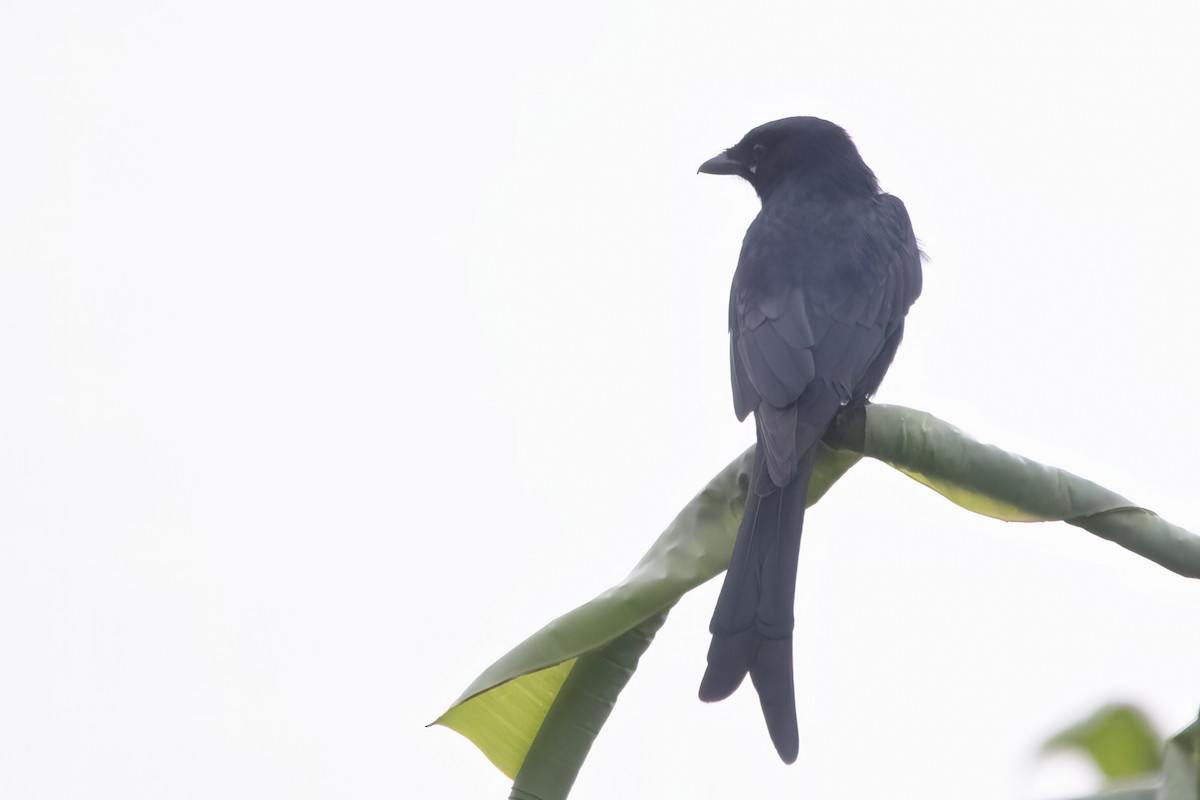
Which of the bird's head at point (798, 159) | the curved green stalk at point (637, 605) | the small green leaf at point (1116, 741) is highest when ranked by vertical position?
the bird's head at point (798, 159)

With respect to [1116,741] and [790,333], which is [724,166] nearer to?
[790,333]

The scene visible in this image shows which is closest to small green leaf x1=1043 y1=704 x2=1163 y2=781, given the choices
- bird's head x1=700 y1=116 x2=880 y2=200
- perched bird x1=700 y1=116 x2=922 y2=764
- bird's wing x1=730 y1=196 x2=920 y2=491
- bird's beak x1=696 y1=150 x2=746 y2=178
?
perched bird x1=700 y1=116 x2=922 y2=764

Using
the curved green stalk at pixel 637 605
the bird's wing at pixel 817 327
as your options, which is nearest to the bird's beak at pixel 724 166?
the bird's wing at pixel 817 327

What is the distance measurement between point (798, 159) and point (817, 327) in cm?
137

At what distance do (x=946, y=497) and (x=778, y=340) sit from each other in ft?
6.45

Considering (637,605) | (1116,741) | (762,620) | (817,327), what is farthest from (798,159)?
(1116,741)

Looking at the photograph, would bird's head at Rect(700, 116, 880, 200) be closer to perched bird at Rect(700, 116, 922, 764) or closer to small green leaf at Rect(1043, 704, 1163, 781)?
perched bird at Rect(700, 116, 922, 764)

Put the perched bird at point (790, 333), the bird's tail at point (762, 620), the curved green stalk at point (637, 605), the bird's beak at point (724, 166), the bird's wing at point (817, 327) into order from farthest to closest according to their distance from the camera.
Answer: the bird's beak at point (724, 166), the bird's wing at point (817, 327), the perched bird at point (790, 333), the bird's tail at point (762, 620), the curved green stalk at point (637, 605)

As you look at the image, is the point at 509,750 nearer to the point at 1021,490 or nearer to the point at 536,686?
the point at 536,686

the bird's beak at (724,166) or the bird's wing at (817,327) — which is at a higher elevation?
the bird's beak at (724,166)

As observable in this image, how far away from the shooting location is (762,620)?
263 centimetres

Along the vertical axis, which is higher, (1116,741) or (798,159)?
(798,159)

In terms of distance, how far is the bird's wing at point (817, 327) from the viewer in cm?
349

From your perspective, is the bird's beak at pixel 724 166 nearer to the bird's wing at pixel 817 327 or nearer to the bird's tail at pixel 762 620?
the bird's wing at pixel 817 327
